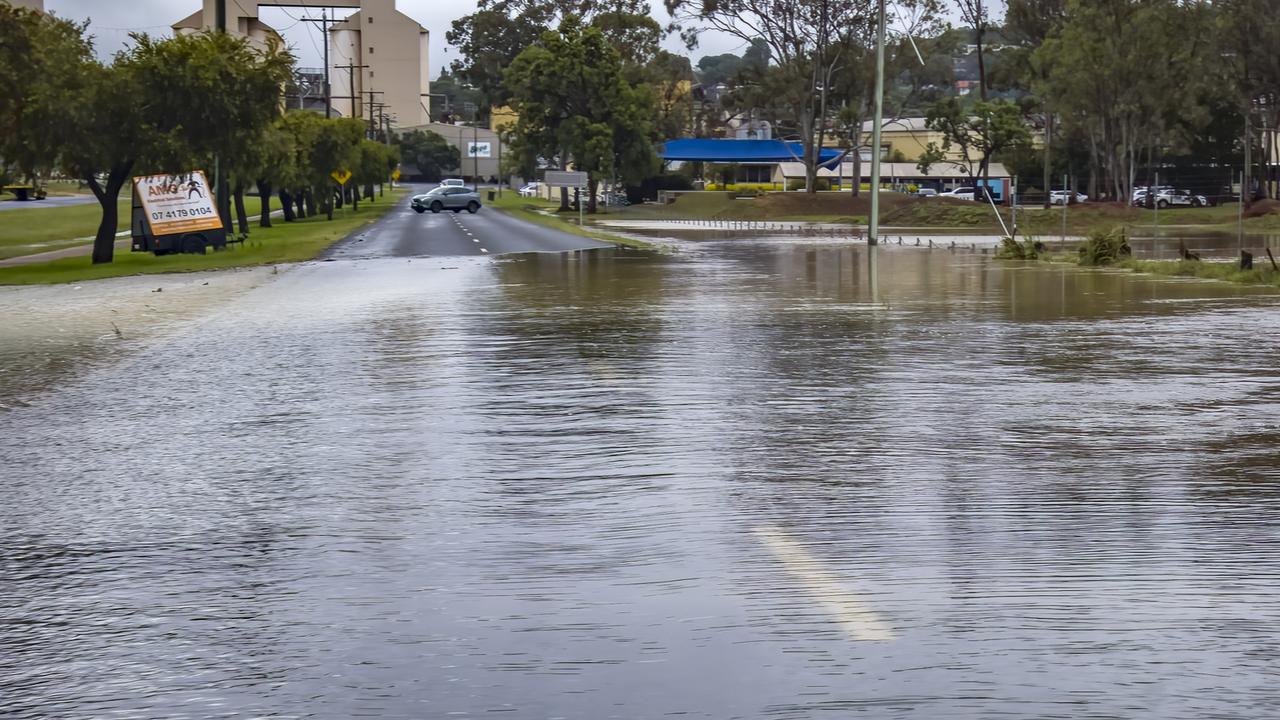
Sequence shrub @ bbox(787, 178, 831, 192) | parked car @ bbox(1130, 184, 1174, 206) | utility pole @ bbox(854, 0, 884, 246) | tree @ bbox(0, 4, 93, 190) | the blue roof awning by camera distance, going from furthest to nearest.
A: the blue roof awning < shrub @ bbox(787, 178, 831, 192) < parked car @ bbox(1130, 184, 1174, 206) < utility pole @ bbox(854, 0, 884, 246) < tree @ bbox(0, 4, 93, 190)

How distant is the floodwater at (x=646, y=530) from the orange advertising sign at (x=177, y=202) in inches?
1130

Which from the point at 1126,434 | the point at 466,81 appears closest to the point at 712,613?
the point at 1126,434

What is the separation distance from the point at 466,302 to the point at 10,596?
18532 millimetres

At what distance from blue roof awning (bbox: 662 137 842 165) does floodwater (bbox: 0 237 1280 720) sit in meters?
109

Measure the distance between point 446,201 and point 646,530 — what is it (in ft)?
290

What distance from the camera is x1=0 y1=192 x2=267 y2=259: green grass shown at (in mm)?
55250

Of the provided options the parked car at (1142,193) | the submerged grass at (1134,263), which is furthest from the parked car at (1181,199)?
the submerged grass at (1134,263)

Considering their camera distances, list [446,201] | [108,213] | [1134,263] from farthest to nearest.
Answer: [446,201], [108,213], [1134,263]

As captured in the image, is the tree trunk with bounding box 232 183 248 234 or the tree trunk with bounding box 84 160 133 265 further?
the tree trunk with bounding box 232 183 248 234

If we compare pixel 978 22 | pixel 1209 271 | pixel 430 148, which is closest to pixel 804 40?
pixel 978 22

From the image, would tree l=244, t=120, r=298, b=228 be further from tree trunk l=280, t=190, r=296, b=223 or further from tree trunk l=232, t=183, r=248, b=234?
tree trunk l=232, t=183, r=248, b=234

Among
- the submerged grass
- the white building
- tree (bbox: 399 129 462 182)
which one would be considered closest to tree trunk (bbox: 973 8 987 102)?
the submerged grass

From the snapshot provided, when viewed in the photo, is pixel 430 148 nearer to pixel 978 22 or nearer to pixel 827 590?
pixel 978 22

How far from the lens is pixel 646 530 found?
8.48 meters
